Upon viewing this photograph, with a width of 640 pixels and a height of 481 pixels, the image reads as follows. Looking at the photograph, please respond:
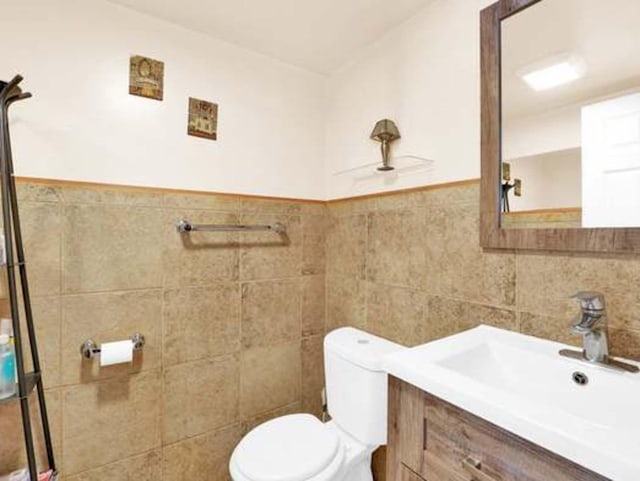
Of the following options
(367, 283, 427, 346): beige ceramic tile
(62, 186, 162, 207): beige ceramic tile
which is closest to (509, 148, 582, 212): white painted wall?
(367, 283, 427, 346): beige ceramic tile

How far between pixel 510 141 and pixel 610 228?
1.33ft

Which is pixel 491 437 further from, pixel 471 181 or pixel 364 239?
pixel 364 239

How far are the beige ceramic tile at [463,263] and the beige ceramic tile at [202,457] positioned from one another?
1.24m

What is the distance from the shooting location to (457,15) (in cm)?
127

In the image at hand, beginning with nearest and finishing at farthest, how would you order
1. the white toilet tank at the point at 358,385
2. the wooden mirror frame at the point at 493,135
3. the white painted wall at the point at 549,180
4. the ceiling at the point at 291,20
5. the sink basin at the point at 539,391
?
the sink basin at the point at 539,391, the white painted wall at the point at 549,180, the wooden mirror frame at the point at 493,135, the white toilet tank at the point at 358,385, the ceiling at the point at 291,20

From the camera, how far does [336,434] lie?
1.37 metres

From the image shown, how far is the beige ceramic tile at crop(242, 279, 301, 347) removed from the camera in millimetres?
1704

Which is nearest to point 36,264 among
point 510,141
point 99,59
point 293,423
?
point 99,59

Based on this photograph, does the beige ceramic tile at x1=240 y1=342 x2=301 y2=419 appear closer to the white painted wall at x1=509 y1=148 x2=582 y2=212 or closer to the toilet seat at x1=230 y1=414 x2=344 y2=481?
the toilet seat at x1=230 y1=414 x2=344 y2=481

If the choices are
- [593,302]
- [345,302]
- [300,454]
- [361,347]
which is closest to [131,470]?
[300,454]

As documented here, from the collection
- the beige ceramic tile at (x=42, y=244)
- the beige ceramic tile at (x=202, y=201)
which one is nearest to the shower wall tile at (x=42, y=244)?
the beige ceramic tile at (x=42, y=244)

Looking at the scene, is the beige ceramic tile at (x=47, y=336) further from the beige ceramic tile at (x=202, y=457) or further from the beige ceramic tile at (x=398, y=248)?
the beige ceramic tile at (x=398, y=248)

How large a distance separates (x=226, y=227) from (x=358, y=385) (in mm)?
940

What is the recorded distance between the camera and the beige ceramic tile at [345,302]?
1.71 meters
